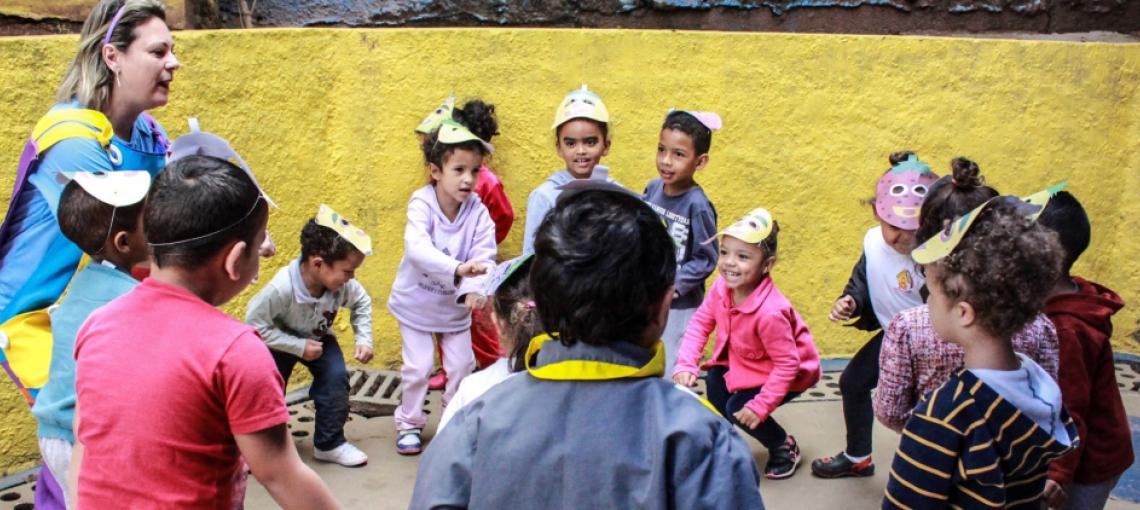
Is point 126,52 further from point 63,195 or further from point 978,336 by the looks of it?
point 978,336

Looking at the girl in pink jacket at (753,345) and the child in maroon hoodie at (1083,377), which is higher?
the child in maroon hoodie at (1083,377)

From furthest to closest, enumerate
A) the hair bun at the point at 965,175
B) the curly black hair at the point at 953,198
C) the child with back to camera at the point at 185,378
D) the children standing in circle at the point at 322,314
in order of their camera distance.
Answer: the children standing in circle at the point at 322,314
the hair bun at the point at 965,175
the curly black hair at the point at 953,198
the child with back to camera at the point at 185,378

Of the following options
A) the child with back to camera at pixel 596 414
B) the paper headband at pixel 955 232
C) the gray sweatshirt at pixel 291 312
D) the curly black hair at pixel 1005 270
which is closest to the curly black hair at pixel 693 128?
the gray sweatshirt at pixel 291 312

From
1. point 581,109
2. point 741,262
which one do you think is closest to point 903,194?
point 741,262

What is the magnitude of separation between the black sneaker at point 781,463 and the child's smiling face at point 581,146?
4.47ft

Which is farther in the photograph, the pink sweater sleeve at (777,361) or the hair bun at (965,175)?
the pink sweater sleeve at (777,361)

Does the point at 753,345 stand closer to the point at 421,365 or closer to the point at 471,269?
the point at 471,269

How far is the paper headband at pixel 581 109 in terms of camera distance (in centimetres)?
457

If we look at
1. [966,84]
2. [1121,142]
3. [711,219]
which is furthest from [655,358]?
[1121,142]

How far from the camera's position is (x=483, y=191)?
16.1 feet

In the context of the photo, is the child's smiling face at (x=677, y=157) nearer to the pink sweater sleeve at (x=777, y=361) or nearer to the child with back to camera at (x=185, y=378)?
the pink sweater sleeve at (x=777, y=361)

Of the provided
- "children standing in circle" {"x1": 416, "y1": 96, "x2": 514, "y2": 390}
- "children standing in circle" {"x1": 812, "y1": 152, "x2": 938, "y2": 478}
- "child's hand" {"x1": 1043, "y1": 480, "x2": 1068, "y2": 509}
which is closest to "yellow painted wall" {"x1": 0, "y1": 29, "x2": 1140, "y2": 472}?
"children standing in circle" {"x1": 416, "y1": 96, "x2": 514, "y2": 390}

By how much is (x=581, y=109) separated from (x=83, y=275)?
2.37m

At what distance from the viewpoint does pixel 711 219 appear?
439 centimetres
